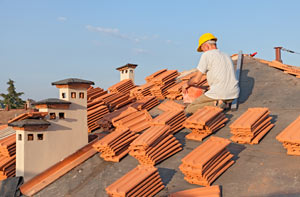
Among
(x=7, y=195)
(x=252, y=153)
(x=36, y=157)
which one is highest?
(x=252, y=153)

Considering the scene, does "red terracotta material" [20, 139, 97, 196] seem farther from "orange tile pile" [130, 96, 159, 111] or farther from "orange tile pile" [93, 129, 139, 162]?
"orange tile pile" [130, 96, 159, 111]

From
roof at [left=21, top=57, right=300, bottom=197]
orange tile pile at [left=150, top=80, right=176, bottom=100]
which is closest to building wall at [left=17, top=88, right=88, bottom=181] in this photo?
roof at [left=21, top=57, right=300, bottom=197]

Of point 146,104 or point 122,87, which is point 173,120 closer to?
point 146,104

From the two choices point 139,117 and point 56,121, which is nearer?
point 56,121

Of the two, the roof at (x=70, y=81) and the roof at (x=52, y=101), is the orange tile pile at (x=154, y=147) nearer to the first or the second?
the roof at (x=52, y=101)

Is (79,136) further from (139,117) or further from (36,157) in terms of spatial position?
(139,117)

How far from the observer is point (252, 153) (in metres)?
7.14

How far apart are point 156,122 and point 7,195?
4.74m

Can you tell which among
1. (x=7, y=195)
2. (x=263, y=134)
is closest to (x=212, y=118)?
(x=263, y=134)

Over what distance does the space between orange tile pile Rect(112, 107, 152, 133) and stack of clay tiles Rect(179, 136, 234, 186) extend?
13.3ft

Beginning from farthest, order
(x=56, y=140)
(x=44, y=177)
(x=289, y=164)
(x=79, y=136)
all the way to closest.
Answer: (x=79, y=136), (x=56, y=140), (x=44, y=177), (x=289, y=164)

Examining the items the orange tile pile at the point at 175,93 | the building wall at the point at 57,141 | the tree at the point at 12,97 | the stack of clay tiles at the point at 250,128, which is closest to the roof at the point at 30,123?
the building wall at the point at 57,141

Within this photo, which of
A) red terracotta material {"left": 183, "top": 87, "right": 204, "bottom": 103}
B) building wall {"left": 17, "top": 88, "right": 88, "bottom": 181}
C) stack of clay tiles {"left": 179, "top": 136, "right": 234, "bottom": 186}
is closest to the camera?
stack of clay tiles {"left": 179, "top": 136, "right": 234, "bottom": 186}

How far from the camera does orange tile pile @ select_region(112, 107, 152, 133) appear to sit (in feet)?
34.7
